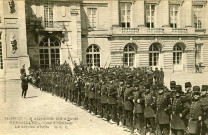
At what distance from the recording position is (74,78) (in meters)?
16.2

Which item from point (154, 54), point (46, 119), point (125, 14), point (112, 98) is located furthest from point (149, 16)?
point (46, 119)

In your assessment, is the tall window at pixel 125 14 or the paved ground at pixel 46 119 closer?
the paved ground at pixel 46 119

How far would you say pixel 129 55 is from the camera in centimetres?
3419

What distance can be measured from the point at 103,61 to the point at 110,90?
21.4 m

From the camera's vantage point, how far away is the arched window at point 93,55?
33.0m

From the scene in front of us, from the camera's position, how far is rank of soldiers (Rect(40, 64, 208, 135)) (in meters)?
8.27

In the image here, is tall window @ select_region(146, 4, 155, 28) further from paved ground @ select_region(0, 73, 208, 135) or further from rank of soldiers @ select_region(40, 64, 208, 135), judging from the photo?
rank of soldiers @ select_region(40, 64, 208, 135)

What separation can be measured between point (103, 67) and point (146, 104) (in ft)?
76.5

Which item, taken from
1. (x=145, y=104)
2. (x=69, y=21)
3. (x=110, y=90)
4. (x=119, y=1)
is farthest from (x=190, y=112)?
(x=119, y=1)

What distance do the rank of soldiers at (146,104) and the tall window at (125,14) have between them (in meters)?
19.5

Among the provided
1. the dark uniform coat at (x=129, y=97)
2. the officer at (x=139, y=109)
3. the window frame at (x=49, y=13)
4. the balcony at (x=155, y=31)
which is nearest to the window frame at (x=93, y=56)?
the window frame at (x=49, y=13)

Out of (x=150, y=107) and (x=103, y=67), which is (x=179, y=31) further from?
(x=150, y=107)

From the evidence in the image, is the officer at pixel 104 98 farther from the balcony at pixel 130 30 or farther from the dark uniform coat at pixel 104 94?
the balcony at pixel 130 30

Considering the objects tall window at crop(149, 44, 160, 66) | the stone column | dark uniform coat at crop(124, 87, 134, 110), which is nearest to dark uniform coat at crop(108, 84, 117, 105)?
dark uniform coat at crop(124, 87, 134, 110)
